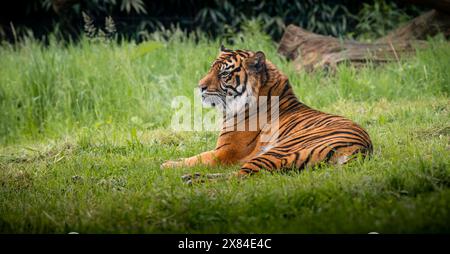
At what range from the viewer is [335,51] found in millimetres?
9391

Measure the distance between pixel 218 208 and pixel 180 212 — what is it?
239 mm

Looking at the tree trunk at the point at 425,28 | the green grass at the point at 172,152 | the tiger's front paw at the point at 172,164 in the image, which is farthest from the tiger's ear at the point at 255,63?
the tree trunk at the point at 425,28

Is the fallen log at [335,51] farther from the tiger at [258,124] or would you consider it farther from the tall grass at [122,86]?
the tiger at [258,124]

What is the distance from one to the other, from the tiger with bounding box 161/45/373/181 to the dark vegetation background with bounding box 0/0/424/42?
20.9ft

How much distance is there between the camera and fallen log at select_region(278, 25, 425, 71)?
9.09m

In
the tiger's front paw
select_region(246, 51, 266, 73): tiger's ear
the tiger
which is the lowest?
the tiger's front paw

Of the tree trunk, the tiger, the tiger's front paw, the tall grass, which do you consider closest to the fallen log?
the tall grass

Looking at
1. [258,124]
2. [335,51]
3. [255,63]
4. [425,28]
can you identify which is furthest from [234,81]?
[425,28]

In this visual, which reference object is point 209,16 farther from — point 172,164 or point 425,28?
point 172,164

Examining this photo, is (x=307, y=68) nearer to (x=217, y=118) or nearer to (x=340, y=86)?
(x=340, y=86)

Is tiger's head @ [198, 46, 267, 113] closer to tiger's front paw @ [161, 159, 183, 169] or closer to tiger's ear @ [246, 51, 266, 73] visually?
tiger's ear @ [246, 51, 266, 73]

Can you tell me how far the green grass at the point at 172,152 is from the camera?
3.91 meters

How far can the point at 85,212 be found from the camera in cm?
417

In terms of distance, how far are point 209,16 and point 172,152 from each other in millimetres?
6778
